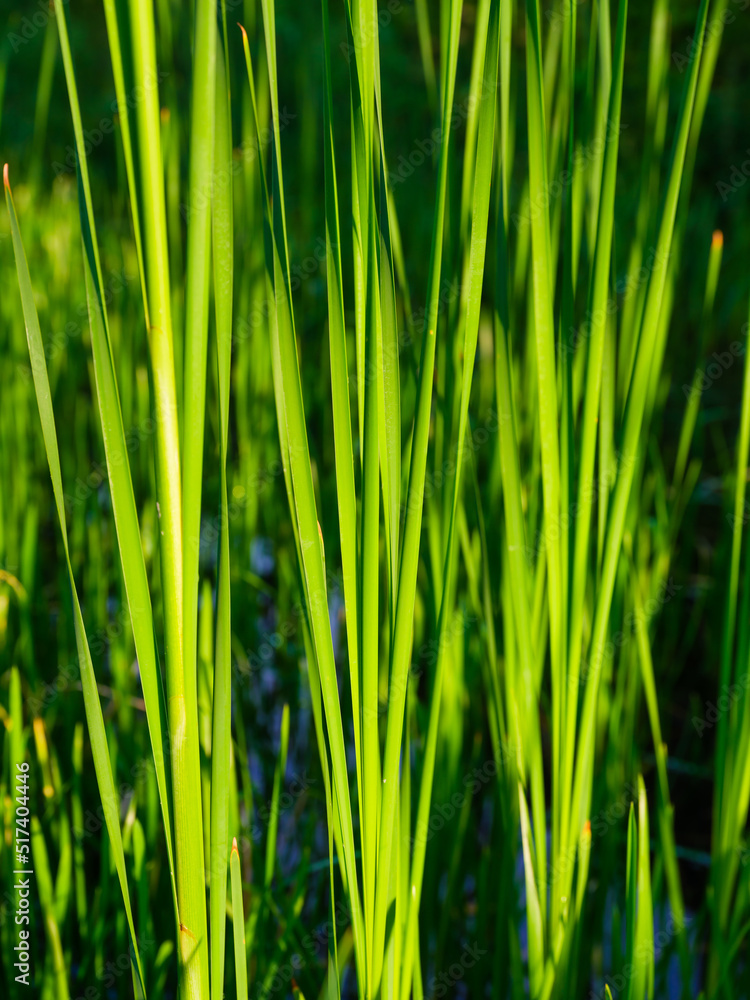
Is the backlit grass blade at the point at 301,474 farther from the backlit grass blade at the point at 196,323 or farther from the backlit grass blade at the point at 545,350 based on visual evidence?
the backlit grass blade at the point at 545,350

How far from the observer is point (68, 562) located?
350mm

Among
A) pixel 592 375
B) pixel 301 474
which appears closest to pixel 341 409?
pixel 301 474

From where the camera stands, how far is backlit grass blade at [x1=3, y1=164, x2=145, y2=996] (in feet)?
1.09

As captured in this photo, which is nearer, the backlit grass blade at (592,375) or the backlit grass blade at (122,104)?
the backlit grass blade at (122,104)

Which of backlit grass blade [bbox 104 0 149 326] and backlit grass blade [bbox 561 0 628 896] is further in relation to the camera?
backlit grass blade [bbox 561 0 628 896]

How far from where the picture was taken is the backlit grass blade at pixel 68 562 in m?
0.33

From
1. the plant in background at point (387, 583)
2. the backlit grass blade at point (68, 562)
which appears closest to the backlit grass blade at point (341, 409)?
the plant in background at point (387, 583)

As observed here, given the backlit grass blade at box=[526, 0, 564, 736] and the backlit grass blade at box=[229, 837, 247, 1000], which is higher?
the backlit grass blade at box=[526, 0, 564, 736]

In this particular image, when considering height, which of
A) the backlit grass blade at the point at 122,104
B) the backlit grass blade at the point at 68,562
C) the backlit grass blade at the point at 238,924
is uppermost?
the backlit grass blade at the point at 122,104

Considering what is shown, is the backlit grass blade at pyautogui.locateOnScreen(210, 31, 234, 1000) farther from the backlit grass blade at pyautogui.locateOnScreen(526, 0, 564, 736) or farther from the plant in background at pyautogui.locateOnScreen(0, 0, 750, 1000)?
the backlit grass blade at pyautogui.locateOnScreen(526, 0, 564, 736)

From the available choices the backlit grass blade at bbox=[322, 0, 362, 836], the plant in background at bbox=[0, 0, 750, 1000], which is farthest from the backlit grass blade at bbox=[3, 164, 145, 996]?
the backlit grass blade at bbox=[322, 0, 362, 836]

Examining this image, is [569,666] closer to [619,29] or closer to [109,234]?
[619,29]

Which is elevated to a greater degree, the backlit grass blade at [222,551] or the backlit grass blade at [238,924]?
the backlit grass blade at [222,551]

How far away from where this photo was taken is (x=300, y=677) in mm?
994
